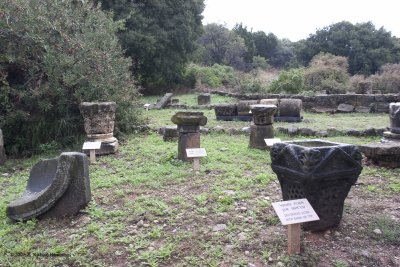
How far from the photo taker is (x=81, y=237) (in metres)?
3.28

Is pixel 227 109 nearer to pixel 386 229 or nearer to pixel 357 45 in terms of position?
pixel 386 229

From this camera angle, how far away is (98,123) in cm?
662

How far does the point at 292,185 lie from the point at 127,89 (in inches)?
223

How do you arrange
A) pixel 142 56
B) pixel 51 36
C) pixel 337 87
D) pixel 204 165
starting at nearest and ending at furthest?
pixel 204 165, pixel 51 36, pixel 337 87, pixel 142 56

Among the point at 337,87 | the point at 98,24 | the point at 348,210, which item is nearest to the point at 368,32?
the point at 337,87

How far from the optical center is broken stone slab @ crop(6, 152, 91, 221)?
368 cm

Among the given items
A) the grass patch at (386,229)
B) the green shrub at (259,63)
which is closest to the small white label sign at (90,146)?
the grass patch at (386,229)

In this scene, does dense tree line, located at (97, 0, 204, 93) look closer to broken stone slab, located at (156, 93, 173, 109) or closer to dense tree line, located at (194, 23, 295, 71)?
broken stone slab, located at (156, 93, 173, 109)

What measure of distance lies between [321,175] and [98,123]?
467 centimetres

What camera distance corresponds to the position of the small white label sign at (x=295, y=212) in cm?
275

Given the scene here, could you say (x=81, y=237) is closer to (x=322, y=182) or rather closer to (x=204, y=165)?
(x=322, y=182)

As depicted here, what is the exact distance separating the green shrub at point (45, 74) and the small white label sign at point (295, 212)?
17.6 ft

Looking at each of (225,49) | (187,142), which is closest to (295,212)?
(187,142)

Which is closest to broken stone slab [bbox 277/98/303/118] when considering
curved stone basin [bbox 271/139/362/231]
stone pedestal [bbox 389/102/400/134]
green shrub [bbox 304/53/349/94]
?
stone pedestal [bbox 389/102/400/134]
